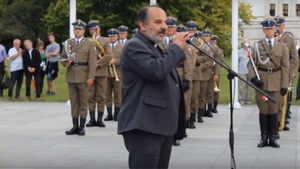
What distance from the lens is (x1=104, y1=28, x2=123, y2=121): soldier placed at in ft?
57.3

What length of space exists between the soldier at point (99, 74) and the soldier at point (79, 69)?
1.47 metres

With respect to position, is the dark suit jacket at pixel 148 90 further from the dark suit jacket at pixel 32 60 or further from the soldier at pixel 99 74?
the dark suit jacket at pixel 32 60

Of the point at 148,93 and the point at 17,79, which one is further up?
the point at 148,93

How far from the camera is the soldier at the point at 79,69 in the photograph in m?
14.6

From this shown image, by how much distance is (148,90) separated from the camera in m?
6.79

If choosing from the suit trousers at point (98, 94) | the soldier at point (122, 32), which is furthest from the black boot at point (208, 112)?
the suit trousers at point (98, 94)

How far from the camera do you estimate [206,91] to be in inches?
739

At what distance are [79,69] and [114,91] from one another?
335 centimetres

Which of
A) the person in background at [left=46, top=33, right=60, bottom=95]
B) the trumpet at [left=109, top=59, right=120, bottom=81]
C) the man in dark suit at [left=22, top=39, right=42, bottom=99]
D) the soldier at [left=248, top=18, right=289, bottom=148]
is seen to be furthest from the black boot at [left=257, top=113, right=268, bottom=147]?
the person in background at [left=46, top=33, right=60, bottom=95]

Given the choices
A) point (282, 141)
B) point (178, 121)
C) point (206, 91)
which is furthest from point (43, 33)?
point (178, 121)

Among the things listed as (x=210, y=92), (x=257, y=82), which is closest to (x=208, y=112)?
(x=210, y=92)

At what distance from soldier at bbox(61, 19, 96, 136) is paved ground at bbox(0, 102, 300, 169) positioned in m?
0.60

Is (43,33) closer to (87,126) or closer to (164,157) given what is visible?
(87,126)

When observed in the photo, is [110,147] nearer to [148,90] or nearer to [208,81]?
[208,81]
